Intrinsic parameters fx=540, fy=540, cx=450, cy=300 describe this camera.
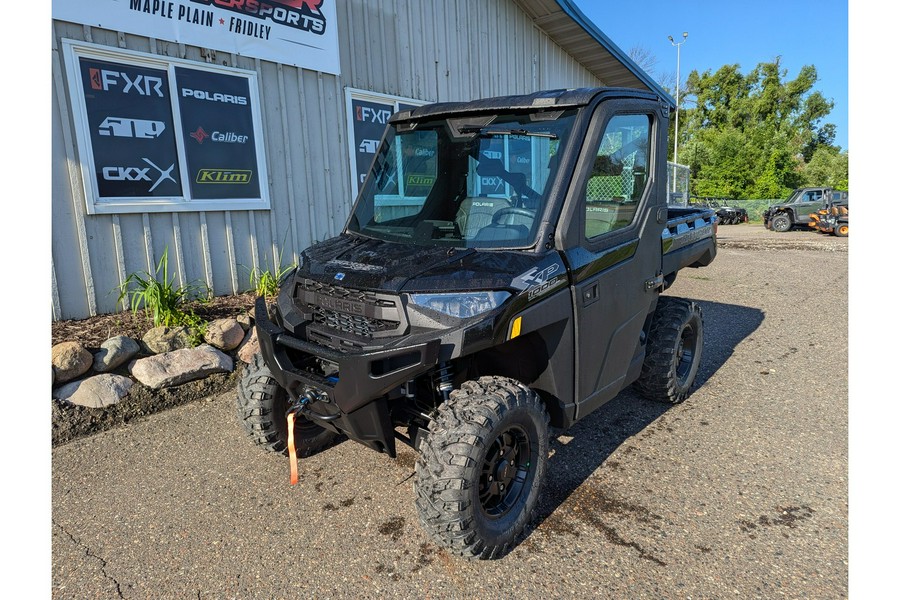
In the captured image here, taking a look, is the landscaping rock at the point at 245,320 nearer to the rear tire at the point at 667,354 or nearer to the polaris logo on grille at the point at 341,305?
the polaris logo on grille at the point at 341,305

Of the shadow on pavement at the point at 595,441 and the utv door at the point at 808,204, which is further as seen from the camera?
the utv door at the point at 808,204

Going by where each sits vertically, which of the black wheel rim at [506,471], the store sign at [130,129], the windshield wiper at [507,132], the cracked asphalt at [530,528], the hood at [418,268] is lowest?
the cracked asphalt at [530,528]

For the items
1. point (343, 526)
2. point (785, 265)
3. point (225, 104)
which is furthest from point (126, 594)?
point (785, 265)

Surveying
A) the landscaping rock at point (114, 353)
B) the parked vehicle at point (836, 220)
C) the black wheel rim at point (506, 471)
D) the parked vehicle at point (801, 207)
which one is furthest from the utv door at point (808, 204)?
the landscaping rock at point (114, 353)

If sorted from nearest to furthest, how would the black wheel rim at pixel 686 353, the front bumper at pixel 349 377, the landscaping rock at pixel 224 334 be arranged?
the front bumper at pixel 349 377, the black wheel rim at pixel 686 353, the landscaping rock at pixel 224 334

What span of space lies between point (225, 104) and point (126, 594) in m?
5.26

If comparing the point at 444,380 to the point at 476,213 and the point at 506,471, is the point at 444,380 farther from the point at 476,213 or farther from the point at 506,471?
the point at 476,213

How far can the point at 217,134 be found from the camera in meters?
6.16

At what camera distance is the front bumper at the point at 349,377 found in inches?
96.1

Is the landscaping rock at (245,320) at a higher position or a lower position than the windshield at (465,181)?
lower

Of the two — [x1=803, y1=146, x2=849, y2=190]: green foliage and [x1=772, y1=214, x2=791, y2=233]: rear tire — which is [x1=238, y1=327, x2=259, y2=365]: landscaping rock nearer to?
[x1=772, y1=214, x2=791, y2=233]: rear tire

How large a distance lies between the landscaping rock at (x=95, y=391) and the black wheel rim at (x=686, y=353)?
4562mm

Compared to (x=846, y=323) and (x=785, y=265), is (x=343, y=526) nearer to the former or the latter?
(x=846, y=323)

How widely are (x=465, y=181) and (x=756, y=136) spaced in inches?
1786
